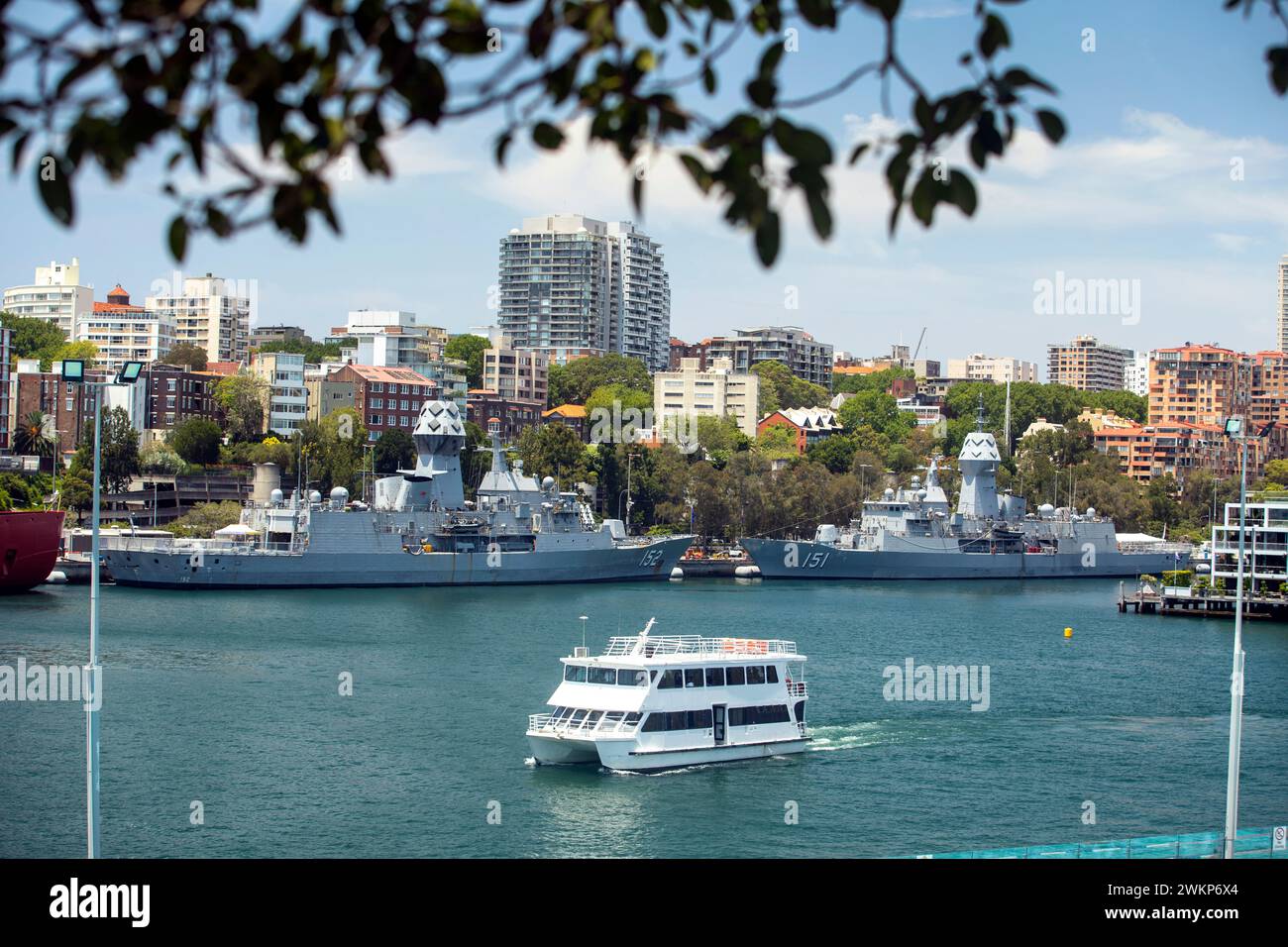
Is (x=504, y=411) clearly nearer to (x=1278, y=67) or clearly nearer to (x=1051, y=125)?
(x=1278, y=67)

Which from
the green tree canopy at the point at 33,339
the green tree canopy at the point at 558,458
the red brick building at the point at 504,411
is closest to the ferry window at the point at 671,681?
the green tree canopy at the point at 558,458

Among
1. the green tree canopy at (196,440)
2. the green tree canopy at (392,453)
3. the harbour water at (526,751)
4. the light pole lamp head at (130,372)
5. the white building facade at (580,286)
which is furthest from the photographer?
the white building facade at (580,286)

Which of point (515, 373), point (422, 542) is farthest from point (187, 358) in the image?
point (422, 542)

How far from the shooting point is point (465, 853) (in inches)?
887

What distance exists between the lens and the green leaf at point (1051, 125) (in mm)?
5164

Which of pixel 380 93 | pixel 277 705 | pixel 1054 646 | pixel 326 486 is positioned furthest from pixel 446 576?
pixel 380 93

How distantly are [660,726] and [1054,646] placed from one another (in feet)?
87.6

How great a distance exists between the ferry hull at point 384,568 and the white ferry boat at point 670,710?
138 feet

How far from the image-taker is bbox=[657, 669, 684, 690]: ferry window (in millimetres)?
27547

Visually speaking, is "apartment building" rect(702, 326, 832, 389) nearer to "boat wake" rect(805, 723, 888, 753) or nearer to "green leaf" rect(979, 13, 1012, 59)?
"boat wake" rect(805, 723, 888, 753)

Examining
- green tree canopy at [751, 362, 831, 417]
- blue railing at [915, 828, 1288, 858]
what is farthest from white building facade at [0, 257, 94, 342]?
blue railing at [915, 828, 1288, 858]

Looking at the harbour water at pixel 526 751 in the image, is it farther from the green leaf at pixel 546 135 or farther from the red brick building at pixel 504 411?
the red brick building at pixel 504 411

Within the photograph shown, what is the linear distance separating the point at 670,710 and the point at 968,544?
62900mm

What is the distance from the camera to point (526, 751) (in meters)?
29.1
